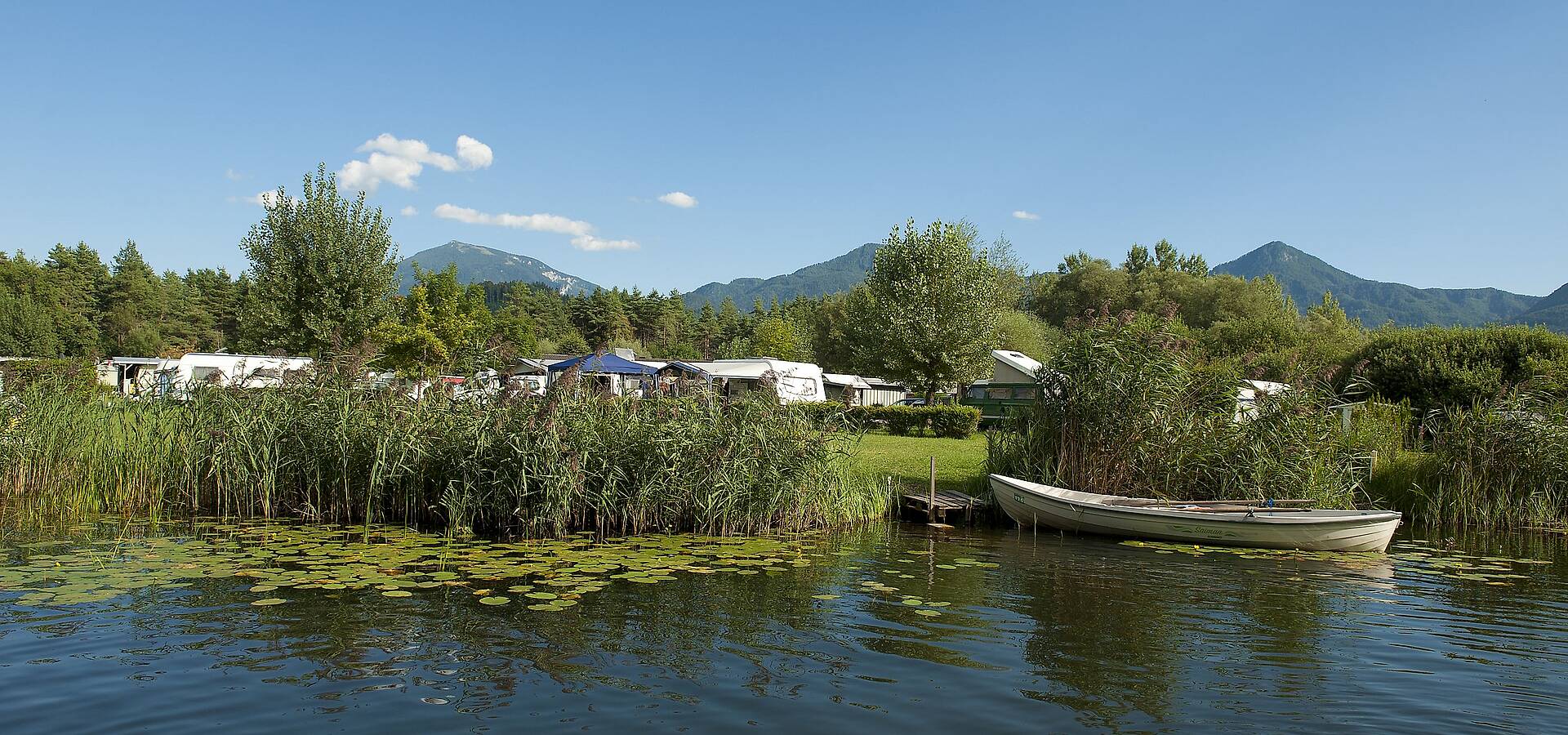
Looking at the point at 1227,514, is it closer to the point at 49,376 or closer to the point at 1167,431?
the point at 1167,431

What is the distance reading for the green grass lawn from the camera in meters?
14.2

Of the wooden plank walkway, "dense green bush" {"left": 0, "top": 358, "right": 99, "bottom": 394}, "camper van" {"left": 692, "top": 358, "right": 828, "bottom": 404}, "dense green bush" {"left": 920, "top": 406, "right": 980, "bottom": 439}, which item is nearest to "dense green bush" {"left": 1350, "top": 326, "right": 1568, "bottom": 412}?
"dense green bush" {"left": 920, "top": 406, "right": 980, "bottom": 439}

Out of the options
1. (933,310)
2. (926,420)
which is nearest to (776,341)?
(933,310)

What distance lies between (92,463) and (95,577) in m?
4.61

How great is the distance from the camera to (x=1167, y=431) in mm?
11938

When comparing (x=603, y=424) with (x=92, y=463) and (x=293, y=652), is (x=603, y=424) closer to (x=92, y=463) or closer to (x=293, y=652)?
(x=293, y=652)

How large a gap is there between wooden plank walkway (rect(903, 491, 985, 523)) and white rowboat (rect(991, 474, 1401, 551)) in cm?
73

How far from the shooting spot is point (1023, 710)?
16.2 feet

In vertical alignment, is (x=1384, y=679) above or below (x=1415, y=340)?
below

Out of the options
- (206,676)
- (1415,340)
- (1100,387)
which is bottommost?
(206,676)

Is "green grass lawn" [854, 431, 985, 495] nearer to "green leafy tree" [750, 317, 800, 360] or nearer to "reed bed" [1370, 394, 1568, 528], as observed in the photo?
"reed bed" [1370, 394, 1568, 528]

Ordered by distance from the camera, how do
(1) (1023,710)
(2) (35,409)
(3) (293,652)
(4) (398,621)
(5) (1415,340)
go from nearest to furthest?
1. (1) (1023,710)
2. (3) (293,652)
3. (4) (398,621)
4. (2) (35,409)
5. (5) (1415,340)

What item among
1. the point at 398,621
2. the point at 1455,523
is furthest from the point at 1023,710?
the point at 1455,523

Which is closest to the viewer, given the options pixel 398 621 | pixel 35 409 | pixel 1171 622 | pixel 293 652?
pixel 293 652
